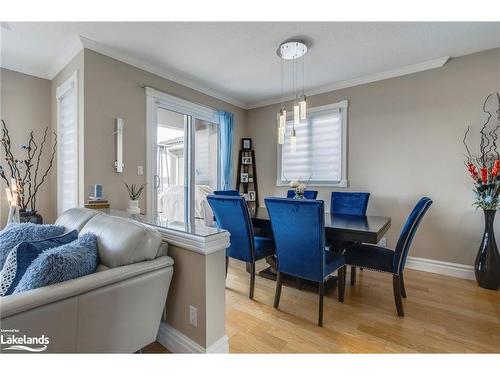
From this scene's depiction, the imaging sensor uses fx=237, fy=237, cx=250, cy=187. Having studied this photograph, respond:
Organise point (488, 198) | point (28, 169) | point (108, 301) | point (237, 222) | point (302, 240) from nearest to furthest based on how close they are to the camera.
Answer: point (108, 301) → point (302, 240) → point (237, 222) → point (488, 198) → point (28, 169)

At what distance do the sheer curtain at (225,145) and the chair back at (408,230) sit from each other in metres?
2.86

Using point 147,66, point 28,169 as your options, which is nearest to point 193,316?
point 147,66

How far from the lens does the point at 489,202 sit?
2.42 m

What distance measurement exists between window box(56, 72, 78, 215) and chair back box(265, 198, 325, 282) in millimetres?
2209

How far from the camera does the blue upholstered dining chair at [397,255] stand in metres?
1.90

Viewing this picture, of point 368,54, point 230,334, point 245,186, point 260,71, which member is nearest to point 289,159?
point 245,186

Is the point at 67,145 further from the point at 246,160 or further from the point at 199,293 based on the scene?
the point at 246,160

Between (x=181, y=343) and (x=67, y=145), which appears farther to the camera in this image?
(x=67, y=145)

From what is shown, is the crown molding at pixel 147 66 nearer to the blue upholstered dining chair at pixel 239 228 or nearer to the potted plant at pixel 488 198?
the blue upholstered dining chair at pixel 239 228

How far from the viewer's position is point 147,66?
297cm

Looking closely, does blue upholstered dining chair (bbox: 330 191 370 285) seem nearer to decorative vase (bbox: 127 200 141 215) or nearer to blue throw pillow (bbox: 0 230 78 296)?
decorative vase (bbox: 127 200 141 215)

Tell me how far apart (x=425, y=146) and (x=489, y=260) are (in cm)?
141

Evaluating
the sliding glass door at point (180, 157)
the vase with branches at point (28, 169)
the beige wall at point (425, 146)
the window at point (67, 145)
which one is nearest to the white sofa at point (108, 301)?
the window at point (67, 145)
